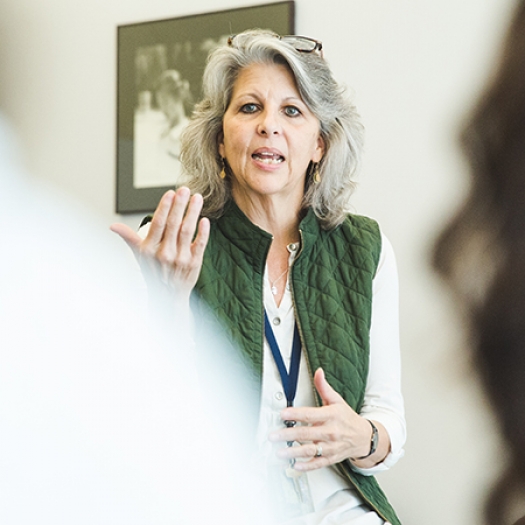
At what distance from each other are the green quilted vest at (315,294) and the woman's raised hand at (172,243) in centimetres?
21

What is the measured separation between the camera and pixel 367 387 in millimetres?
1427

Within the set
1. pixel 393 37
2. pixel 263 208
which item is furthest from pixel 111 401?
pixel 393 37

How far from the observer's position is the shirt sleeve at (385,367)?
1.36 metres

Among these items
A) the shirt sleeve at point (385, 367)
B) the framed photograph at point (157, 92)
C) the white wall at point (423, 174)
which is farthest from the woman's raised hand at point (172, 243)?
the framed photograph at point (157, 92)

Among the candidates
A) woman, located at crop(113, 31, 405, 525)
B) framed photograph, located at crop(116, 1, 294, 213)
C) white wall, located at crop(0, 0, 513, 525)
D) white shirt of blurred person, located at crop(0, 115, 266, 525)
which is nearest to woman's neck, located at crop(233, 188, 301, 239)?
woman, located at crop(113, 31, 405, 525)

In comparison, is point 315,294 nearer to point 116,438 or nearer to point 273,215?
point 273,215

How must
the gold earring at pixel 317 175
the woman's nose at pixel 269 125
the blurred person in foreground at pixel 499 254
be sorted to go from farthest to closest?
the blurred person in foreground at pixel 499 254
the gold earring at pixel 317 175
the woman's nose at pixel 269 125

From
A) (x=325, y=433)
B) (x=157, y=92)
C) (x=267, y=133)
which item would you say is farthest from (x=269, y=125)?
(x=157, y=92)

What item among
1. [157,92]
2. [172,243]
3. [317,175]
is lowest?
[172,243]

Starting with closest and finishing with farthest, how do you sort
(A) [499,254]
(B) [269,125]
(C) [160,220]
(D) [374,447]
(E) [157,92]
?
1. (C) [160,220]
2. (D) [374,447]
3. (B) [269,125]
4. (A) [499,254]
5. (E) [157,92]

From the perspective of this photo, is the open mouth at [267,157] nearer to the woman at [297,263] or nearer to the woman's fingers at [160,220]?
the woman at [297,263]

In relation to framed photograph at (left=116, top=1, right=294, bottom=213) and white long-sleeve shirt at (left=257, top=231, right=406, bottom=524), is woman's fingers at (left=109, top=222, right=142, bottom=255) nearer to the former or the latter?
white long-sleeve shirt at (left=257, top=231, right=406, bottom=524)

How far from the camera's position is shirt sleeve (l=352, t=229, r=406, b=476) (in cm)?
136

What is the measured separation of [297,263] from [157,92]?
96cm
